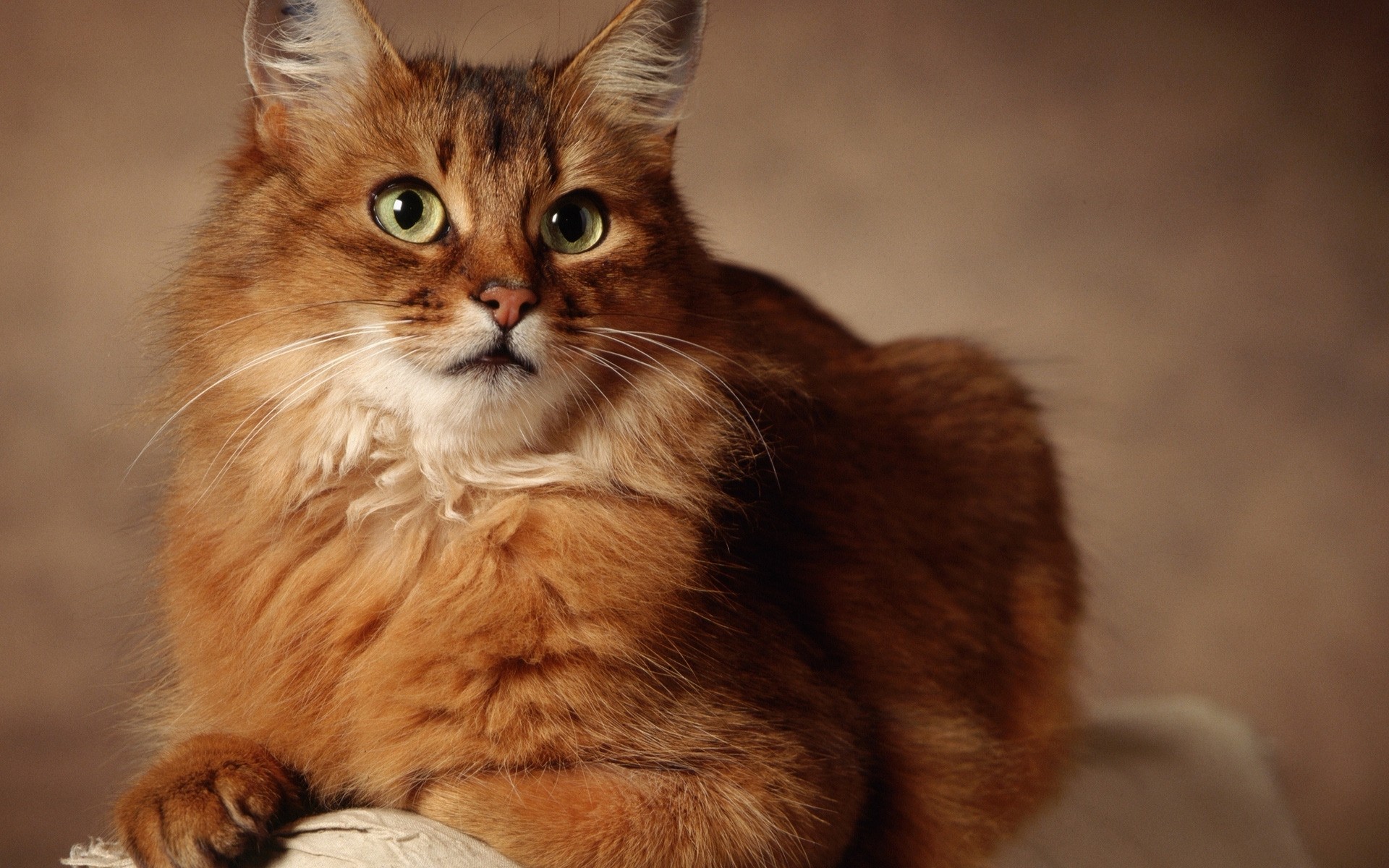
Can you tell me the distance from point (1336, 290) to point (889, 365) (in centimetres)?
198

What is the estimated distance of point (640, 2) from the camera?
2.11 meters

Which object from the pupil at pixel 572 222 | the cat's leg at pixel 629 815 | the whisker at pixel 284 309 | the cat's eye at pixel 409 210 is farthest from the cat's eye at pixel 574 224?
the cat's leg at pixel 629 815

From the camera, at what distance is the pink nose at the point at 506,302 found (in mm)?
1752

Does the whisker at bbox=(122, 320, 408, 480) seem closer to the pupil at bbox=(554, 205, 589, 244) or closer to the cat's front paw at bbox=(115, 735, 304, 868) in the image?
the pupil at bbox=(554, 205, 589, 244)

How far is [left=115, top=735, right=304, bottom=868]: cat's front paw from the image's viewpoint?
173 cm

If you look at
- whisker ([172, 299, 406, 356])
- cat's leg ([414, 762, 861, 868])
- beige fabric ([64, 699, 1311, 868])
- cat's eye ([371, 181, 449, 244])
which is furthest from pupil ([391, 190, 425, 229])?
beige fabric ([64, 699, 1311, 868])

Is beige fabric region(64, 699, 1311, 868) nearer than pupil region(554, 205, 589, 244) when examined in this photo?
No

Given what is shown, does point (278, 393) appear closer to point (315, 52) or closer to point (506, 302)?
point (506, 302)

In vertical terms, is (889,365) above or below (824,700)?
above

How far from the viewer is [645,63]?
224 centimetres

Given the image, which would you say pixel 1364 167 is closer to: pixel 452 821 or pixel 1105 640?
pixel 1105 640

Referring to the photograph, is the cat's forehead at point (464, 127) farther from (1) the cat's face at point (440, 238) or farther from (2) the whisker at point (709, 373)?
(2) the whisker at point (709, 373)

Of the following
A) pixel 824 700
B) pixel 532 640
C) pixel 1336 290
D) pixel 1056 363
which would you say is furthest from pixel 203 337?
pixel 1336 290

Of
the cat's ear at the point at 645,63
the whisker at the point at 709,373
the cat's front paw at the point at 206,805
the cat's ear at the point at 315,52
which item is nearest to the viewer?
the cat's front paw at the point at 206,805
